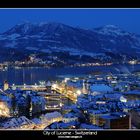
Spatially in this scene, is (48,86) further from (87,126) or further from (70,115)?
(87,126)

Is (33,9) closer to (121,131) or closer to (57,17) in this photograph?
(57,17)

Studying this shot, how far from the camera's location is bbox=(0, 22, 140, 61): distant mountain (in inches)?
136

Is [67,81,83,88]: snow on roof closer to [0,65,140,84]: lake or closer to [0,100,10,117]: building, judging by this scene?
[0,65,140,84]: lake

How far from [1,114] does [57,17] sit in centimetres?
72

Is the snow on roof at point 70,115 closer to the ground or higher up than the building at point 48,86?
closer to the ground

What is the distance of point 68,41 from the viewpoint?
352 cm

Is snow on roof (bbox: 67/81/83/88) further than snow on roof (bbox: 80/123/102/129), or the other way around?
snow on roof (bbox: 67/81/83/88)

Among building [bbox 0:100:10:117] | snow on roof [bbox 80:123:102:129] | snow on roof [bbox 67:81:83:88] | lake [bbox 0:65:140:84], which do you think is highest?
lake [bbox 0:65:140:84]

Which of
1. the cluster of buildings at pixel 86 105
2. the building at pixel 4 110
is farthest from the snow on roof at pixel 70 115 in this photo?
the building at pixel 4 110

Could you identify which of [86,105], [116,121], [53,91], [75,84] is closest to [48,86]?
[53,91]

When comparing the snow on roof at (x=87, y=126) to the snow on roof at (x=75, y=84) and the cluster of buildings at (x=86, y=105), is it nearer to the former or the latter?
the cluster of buildings at (x=86, y=105)

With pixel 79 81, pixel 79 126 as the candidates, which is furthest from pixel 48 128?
pixel 79 81

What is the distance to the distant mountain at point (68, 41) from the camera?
3.46 m

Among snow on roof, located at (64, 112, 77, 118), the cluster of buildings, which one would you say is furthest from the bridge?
snow on roof, located at (64, 112, 77, 118)
